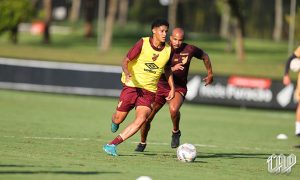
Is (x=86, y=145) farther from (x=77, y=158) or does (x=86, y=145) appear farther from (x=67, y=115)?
(x=67, y=115)

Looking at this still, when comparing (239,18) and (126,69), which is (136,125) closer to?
(126,69)

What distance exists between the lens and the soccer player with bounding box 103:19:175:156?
45.7 ft

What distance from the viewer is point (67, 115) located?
24.4m

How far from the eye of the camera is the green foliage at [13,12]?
5072 cm

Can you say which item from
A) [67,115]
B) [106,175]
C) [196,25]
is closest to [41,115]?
[67,115]

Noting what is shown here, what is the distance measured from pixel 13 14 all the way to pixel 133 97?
38358mm

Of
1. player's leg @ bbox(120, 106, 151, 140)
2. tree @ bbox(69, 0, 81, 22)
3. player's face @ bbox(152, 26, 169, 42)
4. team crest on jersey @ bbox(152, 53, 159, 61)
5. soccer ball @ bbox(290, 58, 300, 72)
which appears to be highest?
player's face @ bbox(152, 26, 169, 42)

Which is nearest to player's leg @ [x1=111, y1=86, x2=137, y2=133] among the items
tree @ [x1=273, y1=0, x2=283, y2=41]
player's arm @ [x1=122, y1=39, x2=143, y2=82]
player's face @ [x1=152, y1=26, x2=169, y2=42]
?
player's arm @ [x1=122, y1=39, x2=143, y2=82]

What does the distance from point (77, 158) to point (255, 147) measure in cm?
618

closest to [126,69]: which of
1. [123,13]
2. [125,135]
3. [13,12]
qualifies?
[125,135]

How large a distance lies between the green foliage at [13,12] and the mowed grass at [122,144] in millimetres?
19623

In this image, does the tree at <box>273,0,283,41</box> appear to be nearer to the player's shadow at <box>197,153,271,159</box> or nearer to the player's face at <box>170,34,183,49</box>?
the player's shadow at <box>197,153,271,159</box>

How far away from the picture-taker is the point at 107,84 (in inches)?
1315

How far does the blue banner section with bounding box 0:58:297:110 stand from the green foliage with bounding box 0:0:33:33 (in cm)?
1731
